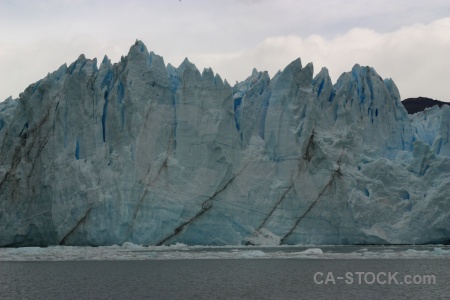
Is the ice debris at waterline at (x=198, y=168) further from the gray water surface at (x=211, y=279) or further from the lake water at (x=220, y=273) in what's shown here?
the gray water surface at (x=211, y=279)

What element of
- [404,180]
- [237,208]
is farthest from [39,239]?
[404,180]

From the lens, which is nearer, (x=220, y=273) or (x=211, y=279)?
(x=211, y=279)

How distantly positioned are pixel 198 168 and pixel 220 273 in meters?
8.63

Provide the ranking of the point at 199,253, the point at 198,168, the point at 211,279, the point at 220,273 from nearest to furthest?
the point at 211,279 < the point at 220,273 < the point at 199,253 < the point at 198,168

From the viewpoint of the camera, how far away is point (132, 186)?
27672mm

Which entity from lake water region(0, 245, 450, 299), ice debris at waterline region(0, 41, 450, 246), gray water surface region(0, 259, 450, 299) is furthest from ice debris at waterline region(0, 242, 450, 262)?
ice debris at waterline region(0, 41, 450, 246)

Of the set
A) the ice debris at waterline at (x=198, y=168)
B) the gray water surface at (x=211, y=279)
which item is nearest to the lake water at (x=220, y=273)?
the gray water surface at (x=211, y=279)

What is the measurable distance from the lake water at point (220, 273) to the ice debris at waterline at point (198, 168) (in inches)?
49.3

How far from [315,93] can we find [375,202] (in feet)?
17.4

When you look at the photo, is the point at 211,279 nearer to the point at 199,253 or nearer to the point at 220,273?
the point at 220,273

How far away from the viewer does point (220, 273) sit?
66.2 feet

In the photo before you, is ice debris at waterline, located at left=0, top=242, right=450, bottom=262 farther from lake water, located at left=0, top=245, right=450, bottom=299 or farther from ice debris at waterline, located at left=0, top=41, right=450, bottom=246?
ice debris at waterline, located at left=0, top=41, right=450, bottom=246

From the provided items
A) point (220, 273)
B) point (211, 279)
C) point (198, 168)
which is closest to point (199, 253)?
point (220, 273)

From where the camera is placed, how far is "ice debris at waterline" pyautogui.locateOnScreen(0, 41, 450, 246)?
27.8 metres
